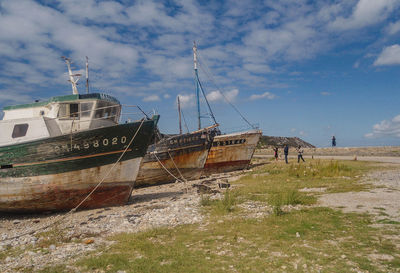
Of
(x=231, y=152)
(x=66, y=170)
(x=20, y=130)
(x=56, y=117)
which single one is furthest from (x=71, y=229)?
(x=231, y=152)

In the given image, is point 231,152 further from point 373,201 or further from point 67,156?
point 67,156

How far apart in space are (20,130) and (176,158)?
10853 millimetres

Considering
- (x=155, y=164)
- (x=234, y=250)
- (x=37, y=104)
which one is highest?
(x=37, y=104)

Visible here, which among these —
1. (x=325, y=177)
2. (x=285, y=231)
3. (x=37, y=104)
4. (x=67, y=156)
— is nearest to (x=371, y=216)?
(x=285, y=231)

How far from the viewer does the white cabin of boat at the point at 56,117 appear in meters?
11.8

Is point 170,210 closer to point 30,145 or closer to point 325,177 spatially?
point 30,145

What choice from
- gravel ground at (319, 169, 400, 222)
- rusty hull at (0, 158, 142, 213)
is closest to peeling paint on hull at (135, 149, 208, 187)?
rusty hull at (0, 158, 142, 213)

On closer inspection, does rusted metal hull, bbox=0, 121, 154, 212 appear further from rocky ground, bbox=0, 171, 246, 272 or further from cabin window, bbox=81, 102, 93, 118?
cabin window, bbox=81, 102, 93, 118

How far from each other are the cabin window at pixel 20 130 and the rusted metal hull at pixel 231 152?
47.6 ft

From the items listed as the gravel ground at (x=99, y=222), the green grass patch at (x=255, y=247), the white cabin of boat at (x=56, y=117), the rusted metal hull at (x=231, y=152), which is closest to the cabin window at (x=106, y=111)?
the white cabin of boat at (x=56, y=117)

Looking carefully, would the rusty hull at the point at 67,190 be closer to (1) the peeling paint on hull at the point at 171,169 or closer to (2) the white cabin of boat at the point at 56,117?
(2) the white cabin of boat at the point at 56,117

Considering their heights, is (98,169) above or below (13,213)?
above

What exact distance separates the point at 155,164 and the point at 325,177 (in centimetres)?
1134

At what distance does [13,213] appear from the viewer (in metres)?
11.9
